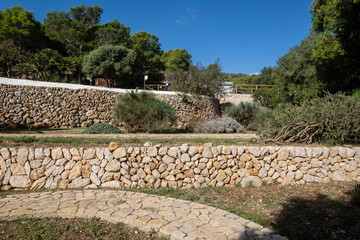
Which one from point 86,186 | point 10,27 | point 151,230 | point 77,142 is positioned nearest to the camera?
point 151,230

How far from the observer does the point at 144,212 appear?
11.6ft

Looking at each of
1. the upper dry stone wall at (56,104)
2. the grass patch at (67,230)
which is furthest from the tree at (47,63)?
the grass patch at (67,230)

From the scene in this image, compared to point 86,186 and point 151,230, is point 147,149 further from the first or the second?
point 151,230

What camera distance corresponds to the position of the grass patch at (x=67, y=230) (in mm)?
2881

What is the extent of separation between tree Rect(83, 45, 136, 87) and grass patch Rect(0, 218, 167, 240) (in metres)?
22.1

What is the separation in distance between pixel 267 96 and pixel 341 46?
45.3 ft

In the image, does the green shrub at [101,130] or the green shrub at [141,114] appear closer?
the green shrub at [101,130]

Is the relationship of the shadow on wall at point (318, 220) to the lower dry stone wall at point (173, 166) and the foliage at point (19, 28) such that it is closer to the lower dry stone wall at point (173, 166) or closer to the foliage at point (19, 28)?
the lower dry stone wall at point (173, 166)

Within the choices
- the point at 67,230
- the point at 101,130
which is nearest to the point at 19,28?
the point at 101,130

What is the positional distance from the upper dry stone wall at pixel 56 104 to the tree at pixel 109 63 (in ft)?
30.7

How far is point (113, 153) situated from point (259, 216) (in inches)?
131

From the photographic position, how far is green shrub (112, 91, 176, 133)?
10.9 meters

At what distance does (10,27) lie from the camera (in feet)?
75.5

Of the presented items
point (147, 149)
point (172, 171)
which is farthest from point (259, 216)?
point (147, 149)
